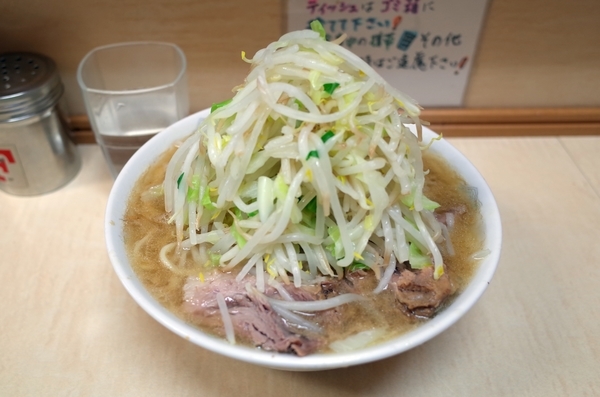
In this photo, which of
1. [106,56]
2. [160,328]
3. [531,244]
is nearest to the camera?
[160,328]

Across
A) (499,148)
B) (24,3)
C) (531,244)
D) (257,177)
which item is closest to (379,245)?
(257,177)

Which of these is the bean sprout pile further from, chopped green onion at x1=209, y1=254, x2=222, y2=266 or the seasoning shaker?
the seasoning shaker

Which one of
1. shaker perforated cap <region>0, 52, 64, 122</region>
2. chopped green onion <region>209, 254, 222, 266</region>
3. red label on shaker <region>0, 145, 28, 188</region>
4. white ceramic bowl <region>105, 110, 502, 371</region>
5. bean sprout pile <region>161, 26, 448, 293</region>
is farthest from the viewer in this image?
red label on shaker <region>0, 145, 28, 188</region>

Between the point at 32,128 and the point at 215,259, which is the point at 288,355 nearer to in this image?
the point at 215,259

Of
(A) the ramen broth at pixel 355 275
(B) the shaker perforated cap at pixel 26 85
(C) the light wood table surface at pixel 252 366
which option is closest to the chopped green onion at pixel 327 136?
(A) the ramen broth at pixel 355 275

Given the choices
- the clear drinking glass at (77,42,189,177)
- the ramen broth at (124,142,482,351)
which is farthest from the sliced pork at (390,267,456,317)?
the clear drinking glass at (77,42,189,177)

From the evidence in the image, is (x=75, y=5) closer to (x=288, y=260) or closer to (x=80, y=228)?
(x=80, y=228)

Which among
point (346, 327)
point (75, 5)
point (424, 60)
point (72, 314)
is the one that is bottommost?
point (72, 314)
